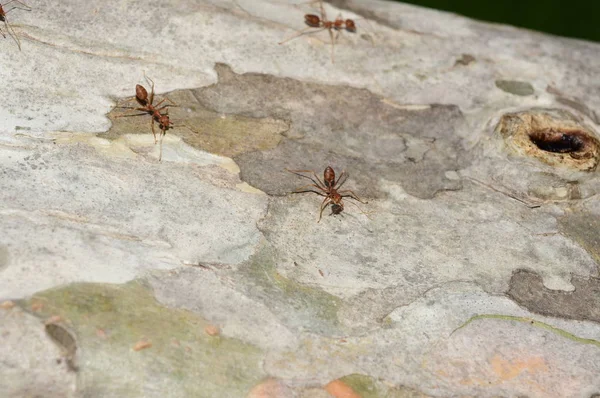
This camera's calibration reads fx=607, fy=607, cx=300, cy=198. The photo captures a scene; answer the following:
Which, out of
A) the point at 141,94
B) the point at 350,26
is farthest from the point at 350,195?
the point at 350,26

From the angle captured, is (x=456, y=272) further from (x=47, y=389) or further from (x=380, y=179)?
(x=47, y=389)

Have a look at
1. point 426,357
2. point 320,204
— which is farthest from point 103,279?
point 426,357

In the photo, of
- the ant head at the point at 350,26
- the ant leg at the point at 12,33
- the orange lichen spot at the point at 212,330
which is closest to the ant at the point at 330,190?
the orange lichen spot at the point at 212,330

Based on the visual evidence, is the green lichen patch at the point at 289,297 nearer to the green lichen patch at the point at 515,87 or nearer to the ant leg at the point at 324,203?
the ant leg at the point at 324,203

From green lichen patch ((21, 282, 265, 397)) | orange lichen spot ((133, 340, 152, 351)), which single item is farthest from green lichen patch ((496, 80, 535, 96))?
orange lichen spot ((133, 340, 152, 351))

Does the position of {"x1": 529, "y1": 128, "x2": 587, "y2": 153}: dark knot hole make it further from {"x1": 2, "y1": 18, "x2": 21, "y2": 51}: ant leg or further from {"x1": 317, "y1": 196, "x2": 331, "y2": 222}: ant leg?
{"x1": 2, "y1": 18, "x2": 21, "y2": 51}: ant leg
